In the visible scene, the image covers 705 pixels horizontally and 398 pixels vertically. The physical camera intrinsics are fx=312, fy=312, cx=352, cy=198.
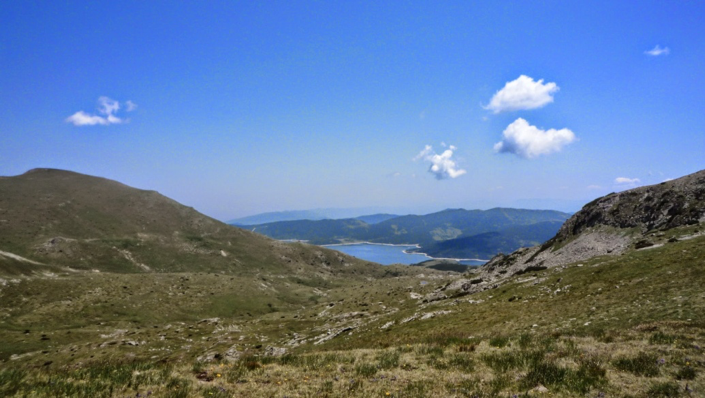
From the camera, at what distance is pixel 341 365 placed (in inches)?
612

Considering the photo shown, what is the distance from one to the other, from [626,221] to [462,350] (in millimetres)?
71464

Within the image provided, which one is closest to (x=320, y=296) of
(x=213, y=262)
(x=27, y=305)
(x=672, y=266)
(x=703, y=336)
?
→ (x=213, y=262)

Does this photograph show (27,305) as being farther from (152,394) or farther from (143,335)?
(152,394)

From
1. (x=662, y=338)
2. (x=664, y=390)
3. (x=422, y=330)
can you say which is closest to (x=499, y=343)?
(x=662, y=338)

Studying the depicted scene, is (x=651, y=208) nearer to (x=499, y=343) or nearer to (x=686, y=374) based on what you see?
(x=499, y=343)

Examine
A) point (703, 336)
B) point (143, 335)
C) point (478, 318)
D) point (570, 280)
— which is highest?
point (703, 336)

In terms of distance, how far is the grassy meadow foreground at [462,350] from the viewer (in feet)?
37.5

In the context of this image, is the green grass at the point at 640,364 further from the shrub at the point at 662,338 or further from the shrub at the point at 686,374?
the shrub at the point at 662,338

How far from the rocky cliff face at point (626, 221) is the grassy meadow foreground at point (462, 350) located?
21546 mm

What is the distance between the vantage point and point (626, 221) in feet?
217

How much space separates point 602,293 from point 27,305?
12459cm

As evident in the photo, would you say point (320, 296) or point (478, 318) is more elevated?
point (478, 318)

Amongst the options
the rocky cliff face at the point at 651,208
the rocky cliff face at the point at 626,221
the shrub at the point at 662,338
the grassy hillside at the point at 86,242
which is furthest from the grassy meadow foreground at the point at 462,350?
the grassy hillside at the point at 86,242

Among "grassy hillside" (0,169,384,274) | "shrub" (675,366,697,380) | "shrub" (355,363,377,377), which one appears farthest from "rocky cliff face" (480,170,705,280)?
"grassy hillside" (0,169,384,274)
